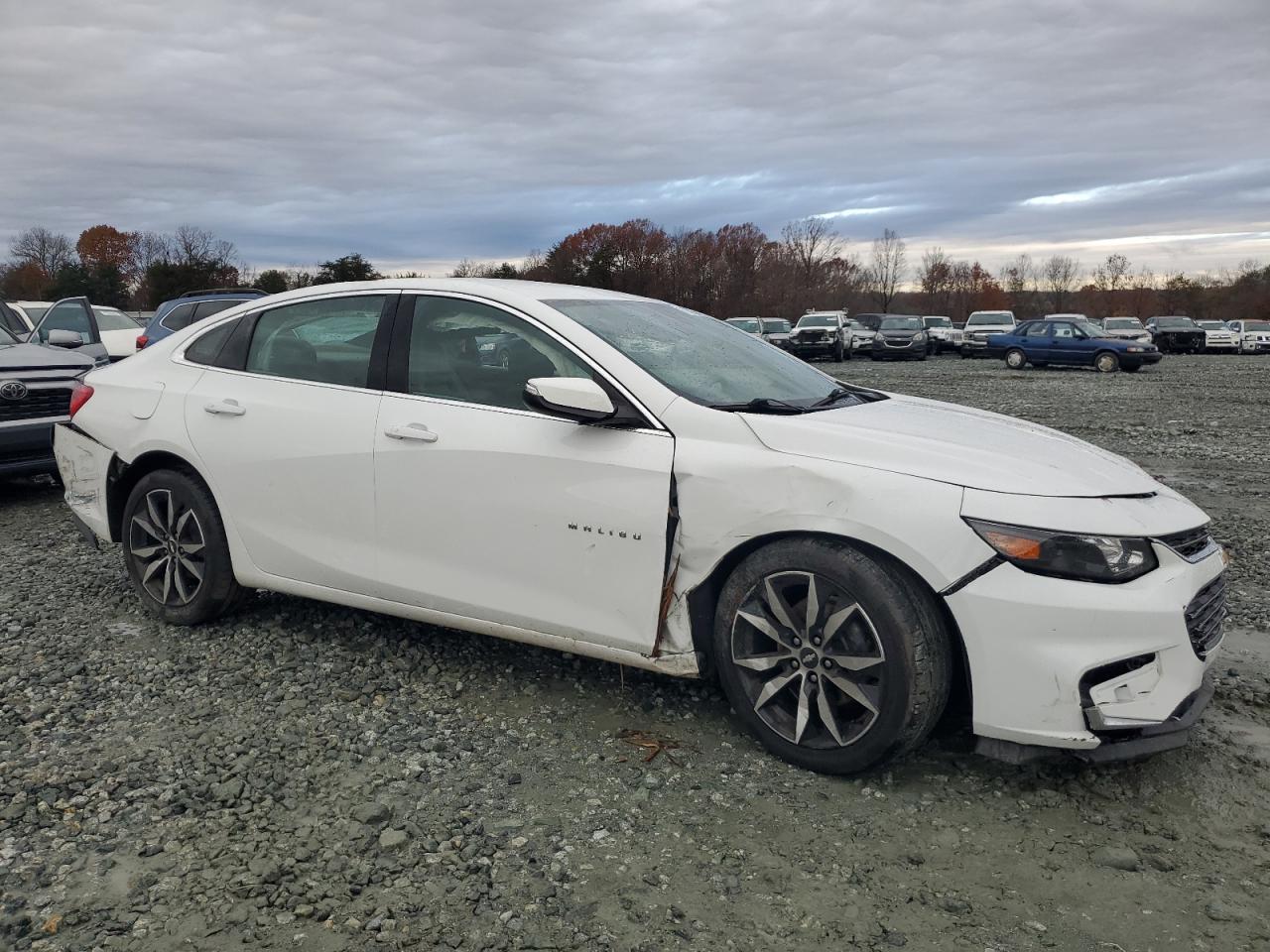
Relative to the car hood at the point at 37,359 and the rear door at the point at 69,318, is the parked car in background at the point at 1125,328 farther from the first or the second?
the car hood at the point at 37,359

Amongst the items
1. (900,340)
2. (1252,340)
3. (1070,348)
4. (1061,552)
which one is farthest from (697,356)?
(1252,340)

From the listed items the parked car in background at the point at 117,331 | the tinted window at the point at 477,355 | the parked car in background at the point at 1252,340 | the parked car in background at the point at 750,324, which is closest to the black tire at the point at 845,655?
the tinted window at the point at 477,355

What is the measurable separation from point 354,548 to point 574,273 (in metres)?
65.1

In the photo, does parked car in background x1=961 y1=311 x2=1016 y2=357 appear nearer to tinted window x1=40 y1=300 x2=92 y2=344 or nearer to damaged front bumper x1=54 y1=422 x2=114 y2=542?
tinted window x1=40 y1=300 x2=92 y2=344

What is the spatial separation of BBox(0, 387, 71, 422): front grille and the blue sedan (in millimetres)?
27463

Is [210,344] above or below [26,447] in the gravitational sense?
above

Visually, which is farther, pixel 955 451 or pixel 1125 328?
pixel 1125 328

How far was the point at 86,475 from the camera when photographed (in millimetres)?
4793

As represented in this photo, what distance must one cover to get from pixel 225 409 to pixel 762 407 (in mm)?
2369

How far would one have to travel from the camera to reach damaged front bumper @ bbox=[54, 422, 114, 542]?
4.70m


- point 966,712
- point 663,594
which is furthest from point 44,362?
point 966,712

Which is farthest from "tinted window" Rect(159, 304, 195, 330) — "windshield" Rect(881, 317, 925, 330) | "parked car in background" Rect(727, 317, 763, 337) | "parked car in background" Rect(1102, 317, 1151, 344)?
"parked car in background" Rect(1102, 317, 1151, 344)

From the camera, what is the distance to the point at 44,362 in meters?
7.57

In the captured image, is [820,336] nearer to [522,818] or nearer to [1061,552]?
[1061,552]
